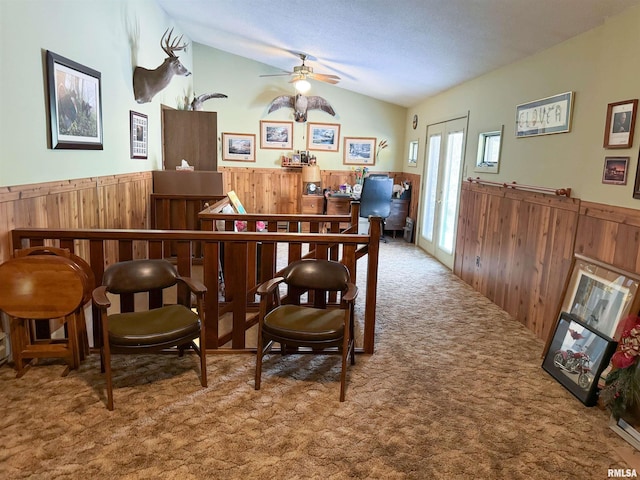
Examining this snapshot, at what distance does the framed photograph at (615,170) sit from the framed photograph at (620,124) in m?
0.09

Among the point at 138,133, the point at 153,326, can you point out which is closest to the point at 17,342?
the point at 153,326

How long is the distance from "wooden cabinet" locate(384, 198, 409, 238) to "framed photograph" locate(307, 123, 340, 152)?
157cm

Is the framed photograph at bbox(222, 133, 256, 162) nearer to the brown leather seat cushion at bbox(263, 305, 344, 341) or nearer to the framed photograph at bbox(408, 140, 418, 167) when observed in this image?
Answer: the framed photograph at bbox(408, 140, 418, 167)

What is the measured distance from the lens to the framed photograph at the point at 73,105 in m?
3.19

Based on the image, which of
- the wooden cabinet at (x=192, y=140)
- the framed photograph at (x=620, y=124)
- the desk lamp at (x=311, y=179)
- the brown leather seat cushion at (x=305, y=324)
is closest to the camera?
the brown leather seat cushion at (x=305, y=324)

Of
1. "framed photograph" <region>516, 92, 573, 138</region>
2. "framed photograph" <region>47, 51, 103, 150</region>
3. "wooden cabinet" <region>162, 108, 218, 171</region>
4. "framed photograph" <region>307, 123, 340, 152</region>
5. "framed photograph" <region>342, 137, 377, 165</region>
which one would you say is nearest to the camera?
"framed photograph" <region>47, 51, 103, 150</region>

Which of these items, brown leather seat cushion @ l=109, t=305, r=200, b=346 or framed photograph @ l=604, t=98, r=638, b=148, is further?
framed photograph @ l=604, t=98, r=638, b=148

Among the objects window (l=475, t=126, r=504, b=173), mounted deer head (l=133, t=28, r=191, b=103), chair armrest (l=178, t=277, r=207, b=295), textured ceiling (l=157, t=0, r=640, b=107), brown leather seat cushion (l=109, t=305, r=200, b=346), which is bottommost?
brown leather seat cushion (l=109, t=305, r=200, b=346)

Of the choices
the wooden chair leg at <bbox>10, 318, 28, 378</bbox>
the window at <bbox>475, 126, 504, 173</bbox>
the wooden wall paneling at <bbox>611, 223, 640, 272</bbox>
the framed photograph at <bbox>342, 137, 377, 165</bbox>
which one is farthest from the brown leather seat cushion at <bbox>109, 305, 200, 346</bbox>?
the framed photograph at <bbox>342, 137, 377, 165</bbox>

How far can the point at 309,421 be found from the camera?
91.3 inches

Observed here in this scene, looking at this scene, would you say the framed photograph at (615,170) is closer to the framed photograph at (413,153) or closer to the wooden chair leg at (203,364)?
the wooden chair leg at (203,364)

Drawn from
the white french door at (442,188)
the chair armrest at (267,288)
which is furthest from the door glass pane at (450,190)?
the chair armrest at (267,288)

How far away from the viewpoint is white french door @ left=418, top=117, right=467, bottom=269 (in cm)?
584

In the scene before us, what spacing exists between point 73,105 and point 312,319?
8.51 feet
